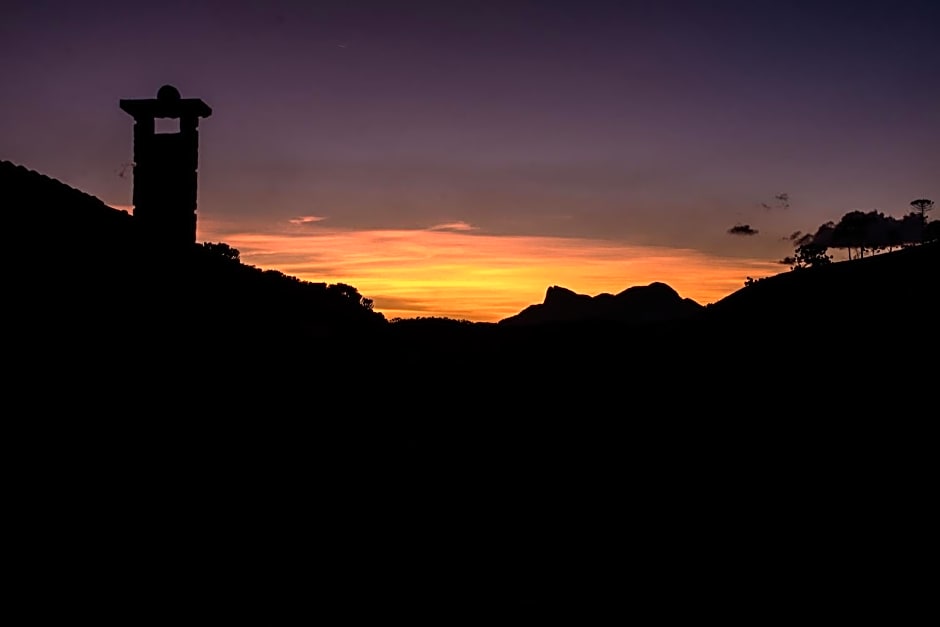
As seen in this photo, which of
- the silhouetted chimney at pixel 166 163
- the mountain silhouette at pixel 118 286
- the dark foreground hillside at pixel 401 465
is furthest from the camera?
the silhouetted chimney at pixel 166 163

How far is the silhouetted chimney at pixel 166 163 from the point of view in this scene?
1867 cm

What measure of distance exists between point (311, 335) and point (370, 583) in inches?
307

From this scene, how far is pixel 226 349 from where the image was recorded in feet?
44.9

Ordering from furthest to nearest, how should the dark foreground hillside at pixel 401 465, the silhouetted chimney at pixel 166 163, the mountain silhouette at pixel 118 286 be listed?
the silhouetted chimney at pixel 166 163, the mountain silhouette at pixel 118 286, the dark foreground hillside at pixel 401 465

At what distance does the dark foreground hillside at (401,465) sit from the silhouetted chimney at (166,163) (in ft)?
7.38

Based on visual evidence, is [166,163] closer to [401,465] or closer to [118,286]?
[118,286]

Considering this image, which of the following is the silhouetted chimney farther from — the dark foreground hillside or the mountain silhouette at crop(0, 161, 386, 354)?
the dark foreground hillside

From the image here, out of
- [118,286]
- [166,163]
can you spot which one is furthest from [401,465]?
[166,163]

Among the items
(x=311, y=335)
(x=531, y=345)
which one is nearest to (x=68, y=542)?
(x=311, y=335)

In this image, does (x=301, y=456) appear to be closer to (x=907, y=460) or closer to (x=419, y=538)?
(x=419, y=538)

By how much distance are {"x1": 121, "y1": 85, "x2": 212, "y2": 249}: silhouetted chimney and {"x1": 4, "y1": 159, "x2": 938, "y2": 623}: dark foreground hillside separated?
2250 mm

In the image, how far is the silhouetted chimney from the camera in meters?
18.7

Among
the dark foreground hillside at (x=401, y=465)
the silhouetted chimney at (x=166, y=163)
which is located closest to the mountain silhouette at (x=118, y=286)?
the dark foreground hillside at (x=401, y=465)

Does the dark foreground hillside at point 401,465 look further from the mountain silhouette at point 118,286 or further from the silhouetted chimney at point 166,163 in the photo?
the silhouetted chimney at point 166,163
